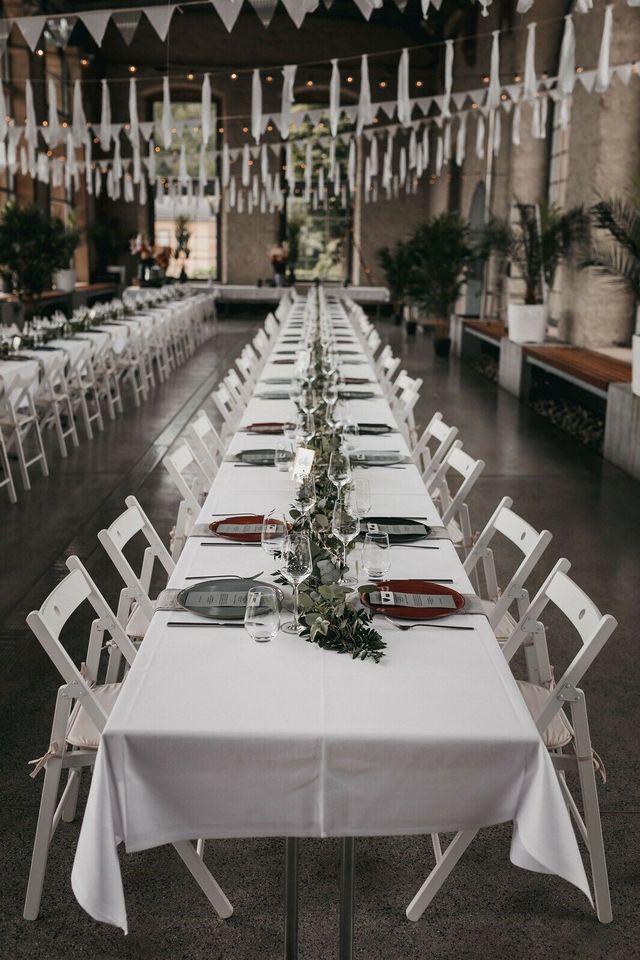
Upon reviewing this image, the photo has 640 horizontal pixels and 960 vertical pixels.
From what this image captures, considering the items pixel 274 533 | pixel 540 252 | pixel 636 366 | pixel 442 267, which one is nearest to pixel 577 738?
pixel 274 533

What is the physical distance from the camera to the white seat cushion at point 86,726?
2.45 meters

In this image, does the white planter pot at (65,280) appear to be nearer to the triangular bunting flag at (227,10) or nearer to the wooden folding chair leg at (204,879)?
the triangular bunting flag at (227,10)

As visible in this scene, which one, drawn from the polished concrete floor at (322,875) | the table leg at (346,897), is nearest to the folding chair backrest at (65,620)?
the polished concrete floor at (322,875)

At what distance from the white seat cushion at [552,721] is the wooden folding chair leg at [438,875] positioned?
1.08ft

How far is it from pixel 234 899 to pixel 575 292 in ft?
33.1

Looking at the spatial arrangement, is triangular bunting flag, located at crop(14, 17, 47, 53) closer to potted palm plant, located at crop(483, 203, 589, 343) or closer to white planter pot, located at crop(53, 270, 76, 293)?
potted palm plant, located at crop(483, 203, 589, 343)

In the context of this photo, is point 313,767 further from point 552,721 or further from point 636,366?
point 636,366

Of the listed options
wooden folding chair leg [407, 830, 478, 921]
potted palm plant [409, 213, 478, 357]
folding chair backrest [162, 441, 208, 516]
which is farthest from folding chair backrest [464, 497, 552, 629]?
potted palm plant [409, 213, 478, 357]

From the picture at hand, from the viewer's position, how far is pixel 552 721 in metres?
2.59

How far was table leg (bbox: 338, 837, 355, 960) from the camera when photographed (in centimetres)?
209

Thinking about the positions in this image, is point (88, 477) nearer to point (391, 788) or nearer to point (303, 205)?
point (391, 788)

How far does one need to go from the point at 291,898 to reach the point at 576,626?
0.98 metres

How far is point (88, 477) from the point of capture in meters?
6.87

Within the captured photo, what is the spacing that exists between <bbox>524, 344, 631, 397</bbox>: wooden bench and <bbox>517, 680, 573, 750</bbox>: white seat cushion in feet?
17.5
